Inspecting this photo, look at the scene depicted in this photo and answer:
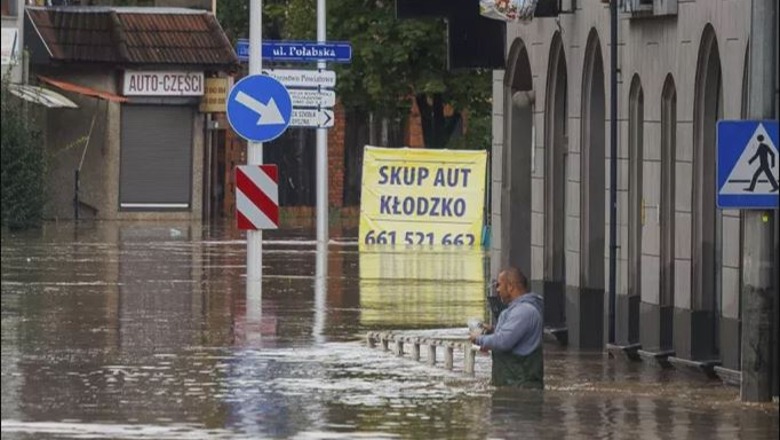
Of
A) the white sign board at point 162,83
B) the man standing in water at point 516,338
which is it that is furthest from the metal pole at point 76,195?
the man standing in water at point 516,338

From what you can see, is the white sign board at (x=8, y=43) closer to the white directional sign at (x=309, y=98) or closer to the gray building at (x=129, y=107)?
the white directional sign at (x=309, y=98)

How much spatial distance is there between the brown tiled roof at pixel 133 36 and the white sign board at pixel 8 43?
46901mm

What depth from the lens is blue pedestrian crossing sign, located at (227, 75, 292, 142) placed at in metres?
25.1

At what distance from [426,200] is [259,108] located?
1929cm

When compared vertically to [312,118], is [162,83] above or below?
above

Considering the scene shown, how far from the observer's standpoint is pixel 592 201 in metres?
24.9

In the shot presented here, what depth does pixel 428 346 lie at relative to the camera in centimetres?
2045

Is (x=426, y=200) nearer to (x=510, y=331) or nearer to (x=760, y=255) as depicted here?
(x=760, y=255)

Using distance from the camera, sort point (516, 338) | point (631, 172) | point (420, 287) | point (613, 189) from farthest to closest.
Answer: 1. point (420, 287)
2. point (613, 189)
3. point (631, 172)
4. point (516, 338)

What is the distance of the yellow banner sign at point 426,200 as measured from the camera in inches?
1745

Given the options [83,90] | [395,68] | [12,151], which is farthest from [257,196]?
[395,68]

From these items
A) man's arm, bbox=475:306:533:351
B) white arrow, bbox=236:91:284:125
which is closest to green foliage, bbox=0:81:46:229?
man's arm, bbox=475:306:533:351

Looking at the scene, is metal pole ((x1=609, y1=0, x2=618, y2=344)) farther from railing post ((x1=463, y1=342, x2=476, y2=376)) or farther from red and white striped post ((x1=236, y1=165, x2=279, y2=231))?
railing post ((x1=463, y1=342, x2=476, y2=376))

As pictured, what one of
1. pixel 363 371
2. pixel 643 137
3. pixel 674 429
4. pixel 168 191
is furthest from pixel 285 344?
pixel 168 191
